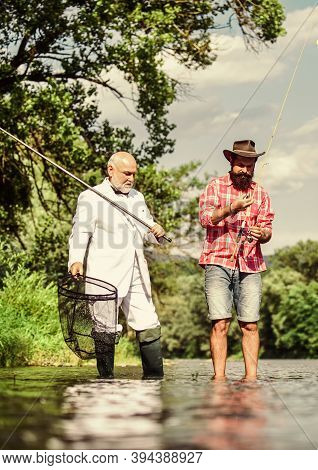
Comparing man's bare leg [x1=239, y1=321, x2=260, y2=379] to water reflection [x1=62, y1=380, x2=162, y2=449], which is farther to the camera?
man's bare leg [x1=239, y1=321, x2=260, y2=379]

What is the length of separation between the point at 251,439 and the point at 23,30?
1450cm

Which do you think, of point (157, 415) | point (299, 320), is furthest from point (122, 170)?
point (299, 320)

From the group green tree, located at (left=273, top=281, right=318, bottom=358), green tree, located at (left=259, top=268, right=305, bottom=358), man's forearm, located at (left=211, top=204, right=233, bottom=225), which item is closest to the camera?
man's forearm, located at (left=211, top=204, right=233, bottom=225)

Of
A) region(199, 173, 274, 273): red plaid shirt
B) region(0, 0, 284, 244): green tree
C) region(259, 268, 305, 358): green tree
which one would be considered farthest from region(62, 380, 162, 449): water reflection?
region(259, 268, 305, 358): green tree

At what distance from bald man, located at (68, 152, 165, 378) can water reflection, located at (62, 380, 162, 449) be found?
3.86 ft

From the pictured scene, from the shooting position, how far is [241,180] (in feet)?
29.2

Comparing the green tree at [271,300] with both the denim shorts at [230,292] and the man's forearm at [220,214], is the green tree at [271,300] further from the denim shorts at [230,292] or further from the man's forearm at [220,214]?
the man's forearm at [220,214]

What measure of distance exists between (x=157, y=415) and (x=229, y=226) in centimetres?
353

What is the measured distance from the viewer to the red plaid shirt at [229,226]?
8836 millimetres

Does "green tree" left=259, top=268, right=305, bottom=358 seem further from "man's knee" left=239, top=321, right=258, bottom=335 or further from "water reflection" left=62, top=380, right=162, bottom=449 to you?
"water reflection" left=62, top=380, right=162, bottom=449

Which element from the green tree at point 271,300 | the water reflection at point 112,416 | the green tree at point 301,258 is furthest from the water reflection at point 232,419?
the green tree at point 301,258

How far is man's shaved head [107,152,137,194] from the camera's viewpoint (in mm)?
9047

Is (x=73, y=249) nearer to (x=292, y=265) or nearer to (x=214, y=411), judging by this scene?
(x=214, y=411)
